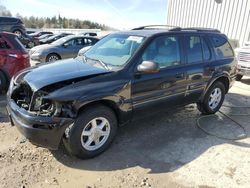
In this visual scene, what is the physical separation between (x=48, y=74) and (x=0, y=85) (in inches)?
145

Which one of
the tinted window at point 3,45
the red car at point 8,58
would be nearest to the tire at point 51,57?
the red car at point 8,58

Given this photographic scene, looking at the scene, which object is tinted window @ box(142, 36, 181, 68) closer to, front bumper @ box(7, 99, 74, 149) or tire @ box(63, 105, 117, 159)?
tire @ box(63, 105, 117, 159)

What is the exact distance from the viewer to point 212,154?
4031mm

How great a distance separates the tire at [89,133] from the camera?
134 inches

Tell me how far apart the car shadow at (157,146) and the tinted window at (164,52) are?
4.12 ft

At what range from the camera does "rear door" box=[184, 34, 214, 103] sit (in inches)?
186

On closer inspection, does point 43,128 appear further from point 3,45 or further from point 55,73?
point 3,45

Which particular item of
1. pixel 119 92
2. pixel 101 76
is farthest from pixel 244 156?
pixel 101 76

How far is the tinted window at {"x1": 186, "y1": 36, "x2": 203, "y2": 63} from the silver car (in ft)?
25.9

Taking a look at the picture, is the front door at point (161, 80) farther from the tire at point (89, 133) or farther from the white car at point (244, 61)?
the white car at point (244, 61)

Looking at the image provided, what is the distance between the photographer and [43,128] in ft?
10.6

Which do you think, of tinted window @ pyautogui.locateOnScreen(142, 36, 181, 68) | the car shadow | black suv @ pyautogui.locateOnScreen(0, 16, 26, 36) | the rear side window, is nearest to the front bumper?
the car shadow

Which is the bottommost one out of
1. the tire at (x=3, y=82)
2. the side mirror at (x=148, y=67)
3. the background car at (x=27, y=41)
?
the background car at (x=27, y=41)

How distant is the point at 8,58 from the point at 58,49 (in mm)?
5532
